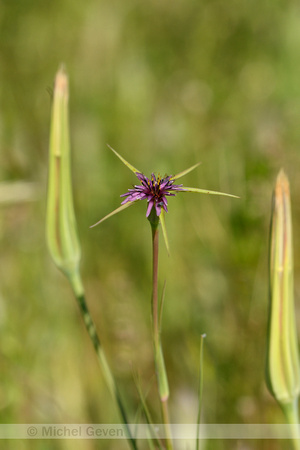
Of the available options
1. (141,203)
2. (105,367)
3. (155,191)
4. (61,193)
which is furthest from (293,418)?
(141,203)

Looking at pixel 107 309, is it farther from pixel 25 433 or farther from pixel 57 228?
pixel 57 228

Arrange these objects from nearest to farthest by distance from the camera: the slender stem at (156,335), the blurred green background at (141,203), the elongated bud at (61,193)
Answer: the slender stem at (156,335)
the elongated bud at (61,193)
the blurred green background at (141,203)

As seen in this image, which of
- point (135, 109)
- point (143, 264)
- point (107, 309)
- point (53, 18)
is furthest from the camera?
point (53, 18)

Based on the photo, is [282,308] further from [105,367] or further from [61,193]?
[61,193]

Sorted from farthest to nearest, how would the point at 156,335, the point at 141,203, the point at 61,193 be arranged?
the point at 141,203 → the point at 61,193 → the point at 156,335

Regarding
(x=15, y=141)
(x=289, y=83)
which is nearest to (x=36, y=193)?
(x=15, y=141)

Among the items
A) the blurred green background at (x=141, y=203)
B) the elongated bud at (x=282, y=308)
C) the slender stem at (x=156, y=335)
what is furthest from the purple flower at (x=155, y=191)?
the blurred green background at (x=141, y=203)

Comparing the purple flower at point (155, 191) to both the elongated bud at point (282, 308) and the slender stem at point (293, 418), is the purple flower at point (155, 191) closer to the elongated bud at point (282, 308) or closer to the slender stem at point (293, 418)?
the elongated bud at point (282, 308)
